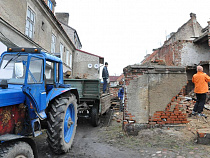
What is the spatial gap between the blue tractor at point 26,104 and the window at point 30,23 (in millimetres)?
6842

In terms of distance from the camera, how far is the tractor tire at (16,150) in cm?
202

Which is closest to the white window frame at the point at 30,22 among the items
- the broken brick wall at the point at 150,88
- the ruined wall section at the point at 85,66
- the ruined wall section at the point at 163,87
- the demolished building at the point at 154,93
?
the demolished building at the point at 154,93

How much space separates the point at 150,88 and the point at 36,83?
312 centimetres

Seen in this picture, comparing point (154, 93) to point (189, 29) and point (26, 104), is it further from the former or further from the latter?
point (189, 29)

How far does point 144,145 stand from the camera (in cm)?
391

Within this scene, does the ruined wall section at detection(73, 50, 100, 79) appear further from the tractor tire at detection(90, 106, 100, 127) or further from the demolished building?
the demolished building

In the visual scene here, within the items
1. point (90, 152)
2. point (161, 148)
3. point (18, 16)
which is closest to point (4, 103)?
point (90, 152)

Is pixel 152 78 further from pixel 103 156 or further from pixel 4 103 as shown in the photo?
pixel 4 103

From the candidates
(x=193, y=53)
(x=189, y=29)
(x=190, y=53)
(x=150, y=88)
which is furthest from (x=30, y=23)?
(x=189, y=29)

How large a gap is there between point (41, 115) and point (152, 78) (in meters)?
3.18

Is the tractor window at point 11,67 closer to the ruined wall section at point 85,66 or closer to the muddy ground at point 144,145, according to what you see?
the muddy ground at point 144,145

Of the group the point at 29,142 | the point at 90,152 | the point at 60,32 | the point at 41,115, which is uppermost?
the point at 60,32

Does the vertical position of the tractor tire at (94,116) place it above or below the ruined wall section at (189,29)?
below

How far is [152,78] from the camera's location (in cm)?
466
